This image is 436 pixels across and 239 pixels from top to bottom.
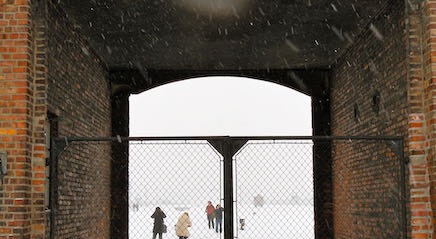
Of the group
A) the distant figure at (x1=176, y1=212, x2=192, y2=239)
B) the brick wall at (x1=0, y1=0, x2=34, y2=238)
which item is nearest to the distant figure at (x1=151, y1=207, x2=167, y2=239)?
the distant figure at (x1=176, y1=212, x2=192, y2=239)

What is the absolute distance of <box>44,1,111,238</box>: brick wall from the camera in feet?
26.3

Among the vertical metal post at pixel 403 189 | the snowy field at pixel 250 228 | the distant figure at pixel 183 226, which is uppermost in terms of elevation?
the vertical metal post at pixel 403 189

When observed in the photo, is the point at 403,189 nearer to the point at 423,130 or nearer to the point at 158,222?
the point at 423,130

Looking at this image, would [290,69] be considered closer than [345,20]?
No

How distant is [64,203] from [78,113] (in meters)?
1.74

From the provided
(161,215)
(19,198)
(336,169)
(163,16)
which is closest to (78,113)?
(163,16)

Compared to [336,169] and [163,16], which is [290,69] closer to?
[336,169]

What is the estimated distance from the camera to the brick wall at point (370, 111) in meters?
7.53

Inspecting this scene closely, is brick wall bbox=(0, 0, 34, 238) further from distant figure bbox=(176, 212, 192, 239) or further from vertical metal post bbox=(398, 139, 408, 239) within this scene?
distant figure bbox=(176, 212, 192, 239)

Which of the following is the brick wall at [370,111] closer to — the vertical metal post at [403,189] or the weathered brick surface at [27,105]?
the vertical metal post at [403,189]

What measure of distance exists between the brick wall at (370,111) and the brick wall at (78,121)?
14.2ft

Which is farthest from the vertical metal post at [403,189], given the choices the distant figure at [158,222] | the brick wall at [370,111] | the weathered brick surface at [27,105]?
the distant figure at [158,222]

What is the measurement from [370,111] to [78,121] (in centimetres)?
461

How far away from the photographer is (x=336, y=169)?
38.2 feet
